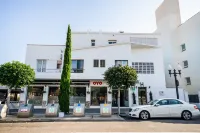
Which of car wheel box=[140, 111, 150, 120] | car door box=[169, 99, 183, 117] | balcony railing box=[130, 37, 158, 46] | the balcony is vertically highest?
balcony railing box=[130, 37, 158, 46]

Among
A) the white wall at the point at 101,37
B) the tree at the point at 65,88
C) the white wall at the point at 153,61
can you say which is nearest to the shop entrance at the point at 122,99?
the white wall at the point at 153,61

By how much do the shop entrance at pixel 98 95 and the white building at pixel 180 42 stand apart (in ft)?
34.8

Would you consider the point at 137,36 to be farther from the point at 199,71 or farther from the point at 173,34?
the point at 199,71

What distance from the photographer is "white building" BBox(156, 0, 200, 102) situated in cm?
2092

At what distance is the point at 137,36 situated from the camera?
21891 mm

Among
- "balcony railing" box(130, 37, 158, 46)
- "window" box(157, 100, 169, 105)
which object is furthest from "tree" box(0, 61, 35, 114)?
"balcony railing" box(130, 37, 158, 46)

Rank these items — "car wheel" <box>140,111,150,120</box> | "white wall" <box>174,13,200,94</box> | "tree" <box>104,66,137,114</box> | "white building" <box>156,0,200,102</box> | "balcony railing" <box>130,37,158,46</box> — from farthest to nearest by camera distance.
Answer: "balcony railing" <box>130,37,158,46</box> < "white building" <box>156,0,200,102</box> < "white wall" <box>174,13,200,94</box> < "tree" <box>104,66,137,114</box> < "car wheel" <box>140,111,150,120</box>

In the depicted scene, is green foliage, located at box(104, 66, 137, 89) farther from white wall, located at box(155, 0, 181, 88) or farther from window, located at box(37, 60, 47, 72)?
white wall, located at box(155, 0, 181, 88)

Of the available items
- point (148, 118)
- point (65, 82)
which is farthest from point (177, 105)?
point (65, 82)

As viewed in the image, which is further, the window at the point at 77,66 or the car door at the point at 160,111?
the window at the point at 77,66

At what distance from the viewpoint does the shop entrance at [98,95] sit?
1870cm

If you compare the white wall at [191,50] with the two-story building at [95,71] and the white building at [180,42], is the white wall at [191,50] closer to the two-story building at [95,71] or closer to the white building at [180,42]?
the white building at [180,42]

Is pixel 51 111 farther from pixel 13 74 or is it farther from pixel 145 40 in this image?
pixel 145 40

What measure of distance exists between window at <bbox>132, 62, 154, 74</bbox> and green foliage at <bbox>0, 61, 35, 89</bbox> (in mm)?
13181
